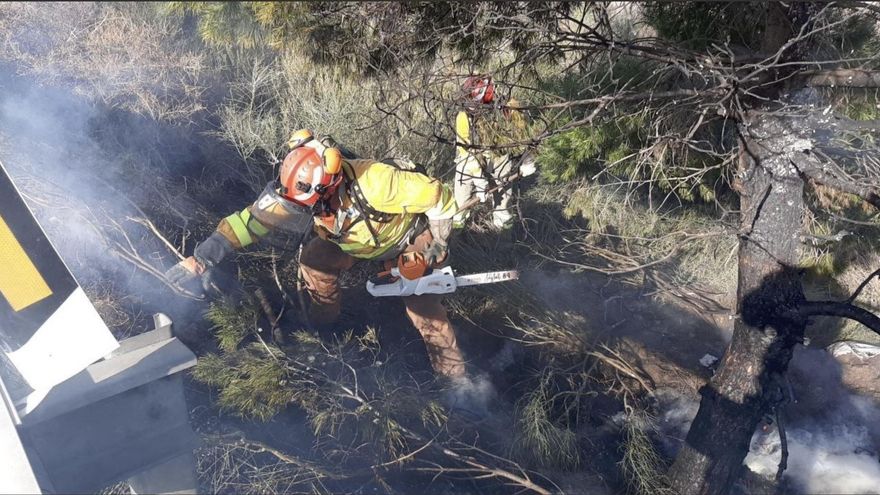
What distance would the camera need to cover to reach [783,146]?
380 centimetres

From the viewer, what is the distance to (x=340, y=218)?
4.50 meters

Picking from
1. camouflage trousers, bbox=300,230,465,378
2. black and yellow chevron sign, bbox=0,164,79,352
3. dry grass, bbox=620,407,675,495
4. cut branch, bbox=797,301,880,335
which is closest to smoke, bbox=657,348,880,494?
dry grass, bbox=620,407,675,495

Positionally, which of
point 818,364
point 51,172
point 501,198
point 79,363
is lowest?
point 818,364

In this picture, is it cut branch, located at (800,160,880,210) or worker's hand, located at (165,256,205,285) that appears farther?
worker's hand, located at (165,256,205,285)

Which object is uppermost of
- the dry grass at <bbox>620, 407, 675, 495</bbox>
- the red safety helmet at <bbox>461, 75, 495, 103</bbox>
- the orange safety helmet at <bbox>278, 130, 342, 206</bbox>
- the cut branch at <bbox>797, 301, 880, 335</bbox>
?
the red safety helmet at <bbox>461, 75, 495, 103</bbox>

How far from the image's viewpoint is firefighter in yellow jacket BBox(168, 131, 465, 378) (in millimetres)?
4160

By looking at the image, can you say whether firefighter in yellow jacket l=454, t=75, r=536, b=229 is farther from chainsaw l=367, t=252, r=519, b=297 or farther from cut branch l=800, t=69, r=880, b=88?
cut branch l=800, t=69, r=880, b=88

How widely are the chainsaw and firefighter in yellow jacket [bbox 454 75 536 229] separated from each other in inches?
15.5

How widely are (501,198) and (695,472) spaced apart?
232 cm

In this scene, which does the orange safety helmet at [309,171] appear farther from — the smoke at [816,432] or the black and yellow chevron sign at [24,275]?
the smoke at [816,432]

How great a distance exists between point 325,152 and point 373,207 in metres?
0.56

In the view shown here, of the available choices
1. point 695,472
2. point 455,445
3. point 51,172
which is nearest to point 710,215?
point 695,472

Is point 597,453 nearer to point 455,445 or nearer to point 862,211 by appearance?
point 455,445

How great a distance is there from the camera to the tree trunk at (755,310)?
3855 mm
